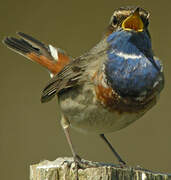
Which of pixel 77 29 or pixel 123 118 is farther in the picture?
pixel 77 29

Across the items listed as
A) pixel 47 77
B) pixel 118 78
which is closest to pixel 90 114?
pixel 118 78

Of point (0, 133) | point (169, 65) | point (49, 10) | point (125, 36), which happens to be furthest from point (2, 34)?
point (125, 36)

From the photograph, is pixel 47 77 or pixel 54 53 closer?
pixel 54 53

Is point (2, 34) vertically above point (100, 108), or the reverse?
point (2, 34)

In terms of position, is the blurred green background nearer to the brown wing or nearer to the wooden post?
the brown wing

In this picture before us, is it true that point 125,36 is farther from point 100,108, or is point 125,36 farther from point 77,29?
point 77,29

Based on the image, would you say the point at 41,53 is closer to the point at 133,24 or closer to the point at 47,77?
the point at 47,77

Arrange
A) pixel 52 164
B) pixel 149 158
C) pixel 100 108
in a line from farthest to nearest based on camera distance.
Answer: pixel 149 158 < pixel 100 108 < pixel 52 164
